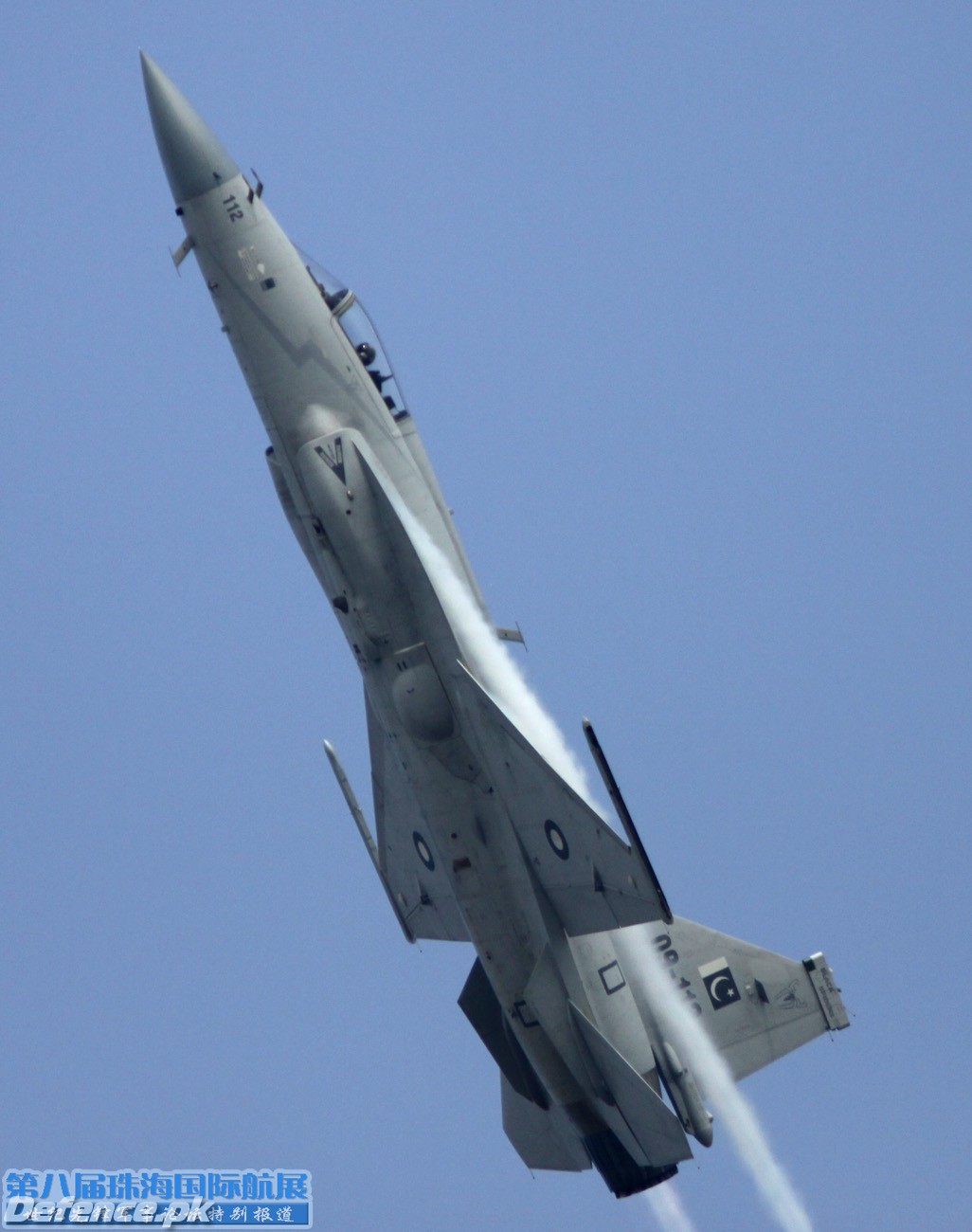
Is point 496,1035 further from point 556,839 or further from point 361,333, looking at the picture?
point 361,333

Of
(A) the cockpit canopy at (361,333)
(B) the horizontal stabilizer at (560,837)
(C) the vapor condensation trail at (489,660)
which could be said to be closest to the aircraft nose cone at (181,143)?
(A) the cockpit canopy at (361,333)

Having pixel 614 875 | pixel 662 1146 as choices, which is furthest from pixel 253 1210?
pixel 614 875

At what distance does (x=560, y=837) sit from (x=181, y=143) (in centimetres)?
1046

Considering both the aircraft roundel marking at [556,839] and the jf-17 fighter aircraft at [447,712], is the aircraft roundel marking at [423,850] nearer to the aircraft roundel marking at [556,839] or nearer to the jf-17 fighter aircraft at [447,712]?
the jf-17 fighter aircraft at [447,712]

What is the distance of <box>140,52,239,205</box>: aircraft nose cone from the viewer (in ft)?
77.6

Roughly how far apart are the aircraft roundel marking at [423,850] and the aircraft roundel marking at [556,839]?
9.04 feet

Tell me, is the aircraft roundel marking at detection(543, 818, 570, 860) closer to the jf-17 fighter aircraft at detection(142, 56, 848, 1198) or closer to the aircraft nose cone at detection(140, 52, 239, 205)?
the jf-17 fighter aircraft at detection(142, 56, 848, 1198)

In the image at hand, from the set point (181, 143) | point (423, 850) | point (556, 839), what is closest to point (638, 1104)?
point (556, 839)

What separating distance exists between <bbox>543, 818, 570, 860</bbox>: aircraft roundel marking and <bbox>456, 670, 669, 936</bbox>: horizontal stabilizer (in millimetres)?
13

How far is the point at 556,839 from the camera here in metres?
23.9

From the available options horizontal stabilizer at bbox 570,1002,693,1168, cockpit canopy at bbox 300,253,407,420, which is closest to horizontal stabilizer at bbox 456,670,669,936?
horizontal stabilizer at bbox 570,1002,693,1168

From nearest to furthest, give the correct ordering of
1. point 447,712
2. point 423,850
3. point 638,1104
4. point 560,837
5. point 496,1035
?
1. point 447,712
2. point 560,837
3. point 638,1104
4. point 496,1035
5. point 423,850

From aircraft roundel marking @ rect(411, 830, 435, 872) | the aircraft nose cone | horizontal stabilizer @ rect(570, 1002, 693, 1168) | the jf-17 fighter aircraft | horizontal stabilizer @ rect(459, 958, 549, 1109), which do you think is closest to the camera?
the jf-17 fighter aircraft

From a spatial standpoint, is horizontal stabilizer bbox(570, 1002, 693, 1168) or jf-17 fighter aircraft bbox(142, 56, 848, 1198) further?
horizontal stabilizer bbox(570, 1002, 693, 1168)
